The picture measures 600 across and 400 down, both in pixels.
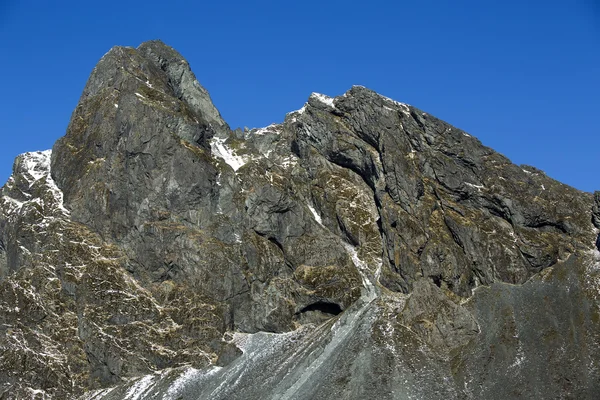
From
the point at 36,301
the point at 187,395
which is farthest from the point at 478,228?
the point at 36,301

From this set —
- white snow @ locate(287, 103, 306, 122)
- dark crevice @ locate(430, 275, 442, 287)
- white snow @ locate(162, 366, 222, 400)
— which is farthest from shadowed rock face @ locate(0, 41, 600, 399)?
white snow @ locate(287, 103, 306, 122)

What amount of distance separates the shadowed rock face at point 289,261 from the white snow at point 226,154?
31.0 inches

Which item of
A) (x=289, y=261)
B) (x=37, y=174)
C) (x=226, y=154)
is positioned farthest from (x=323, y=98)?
(x=37, y=174)

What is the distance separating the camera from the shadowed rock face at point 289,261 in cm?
10906

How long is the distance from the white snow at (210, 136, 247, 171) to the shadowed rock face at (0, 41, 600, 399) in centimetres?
79

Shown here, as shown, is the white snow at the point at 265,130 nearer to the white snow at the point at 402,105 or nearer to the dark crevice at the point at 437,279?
the white snow at the point at 402,105

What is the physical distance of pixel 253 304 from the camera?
131m

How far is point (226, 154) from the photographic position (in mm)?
159500

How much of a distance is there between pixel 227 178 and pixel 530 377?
246 feet

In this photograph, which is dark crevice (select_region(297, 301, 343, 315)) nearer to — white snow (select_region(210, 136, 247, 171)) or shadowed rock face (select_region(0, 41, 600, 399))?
shadowed rock face (select_region(0, 41, 600, 399))

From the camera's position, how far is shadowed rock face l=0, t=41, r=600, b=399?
10906cm

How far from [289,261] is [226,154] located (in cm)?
3419

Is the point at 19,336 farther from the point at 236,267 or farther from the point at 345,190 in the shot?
the point at 345,190

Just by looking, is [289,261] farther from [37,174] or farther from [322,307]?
[37,174]
